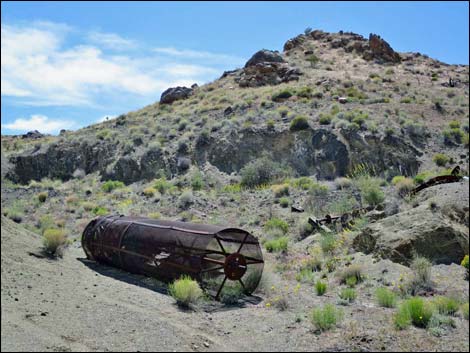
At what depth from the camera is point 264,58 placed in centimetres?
5225

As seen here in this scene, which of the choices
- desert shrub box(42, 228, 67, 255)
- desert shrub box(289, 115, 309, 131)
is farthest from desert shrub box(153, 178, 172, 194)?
desert shrub box(42, 228, 67, 255)

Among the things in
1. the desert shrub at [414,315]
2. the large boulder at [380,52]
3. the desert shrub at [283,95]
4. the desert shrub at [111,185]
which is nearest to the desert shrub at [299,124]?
the desert shrub at [283,95]

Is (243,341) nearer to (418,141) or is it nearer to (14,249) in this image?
(14,249)

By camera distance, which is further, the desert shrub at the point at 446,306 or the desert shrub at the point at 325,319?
the desert shrub at the point at 446,306

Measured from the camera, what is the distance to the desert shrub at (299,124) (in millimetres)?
32719

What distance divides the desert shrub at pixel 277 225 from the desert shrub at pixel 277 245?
6.69 feet

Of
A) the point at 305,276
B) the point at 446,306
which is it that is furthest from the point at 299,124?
the point at 446,306

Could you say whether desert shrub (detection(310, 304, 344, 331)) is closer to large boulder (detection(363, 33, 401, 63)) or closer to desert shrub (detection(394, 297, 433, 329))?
desert shrub (detection(394, 297, 433, 329))

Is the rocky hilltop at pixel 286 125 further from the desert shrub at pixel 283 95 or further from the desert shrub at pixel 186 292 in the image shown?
the desert shrub at pixel 186 292

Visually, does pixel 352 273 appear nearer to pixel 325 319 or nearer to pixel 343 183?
pixel 325 319

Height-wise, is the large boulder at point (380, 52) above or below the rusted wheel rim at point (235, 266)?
above

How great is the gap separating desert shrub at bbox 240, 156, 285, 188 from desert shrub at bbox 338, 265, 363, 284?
52.6ft

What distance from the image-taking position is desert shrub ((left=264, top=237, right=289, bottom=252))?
16.9 metres

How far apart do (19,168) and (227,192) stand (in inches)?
856
